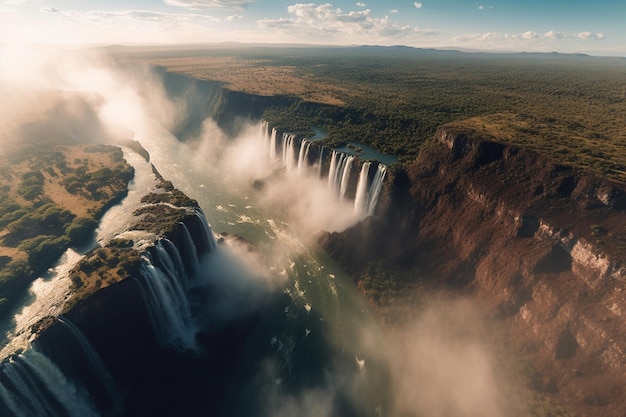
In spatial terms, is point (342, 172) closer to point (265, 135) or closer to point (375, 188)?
point (375, 188)

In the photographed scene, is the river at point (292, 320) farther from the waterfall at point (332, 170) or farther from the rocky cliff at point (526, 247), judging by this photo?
the rocky cliff at point (526, 247)

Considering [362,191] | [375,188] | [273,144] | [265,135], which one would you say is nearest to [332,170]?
[362,191]

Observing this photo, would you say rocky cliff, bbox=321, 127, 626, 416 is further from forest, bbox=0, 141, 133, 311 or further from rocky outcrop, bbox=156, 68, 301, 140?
rocky outcrop, bbox=156, 68, 301, 140

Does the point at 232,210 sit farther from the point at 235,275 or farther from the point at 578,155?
the point at 578,155

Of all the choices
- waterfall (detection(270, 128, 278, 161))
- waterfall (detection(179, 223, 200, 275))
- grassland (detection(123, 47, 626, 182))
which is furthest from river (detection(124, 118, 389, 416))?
grassland (detection(123, 47, 626, 182))

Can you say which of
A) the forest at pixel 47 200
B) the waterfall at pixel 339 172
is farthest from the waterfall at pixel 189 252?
the waterfall at pixel 339 172
